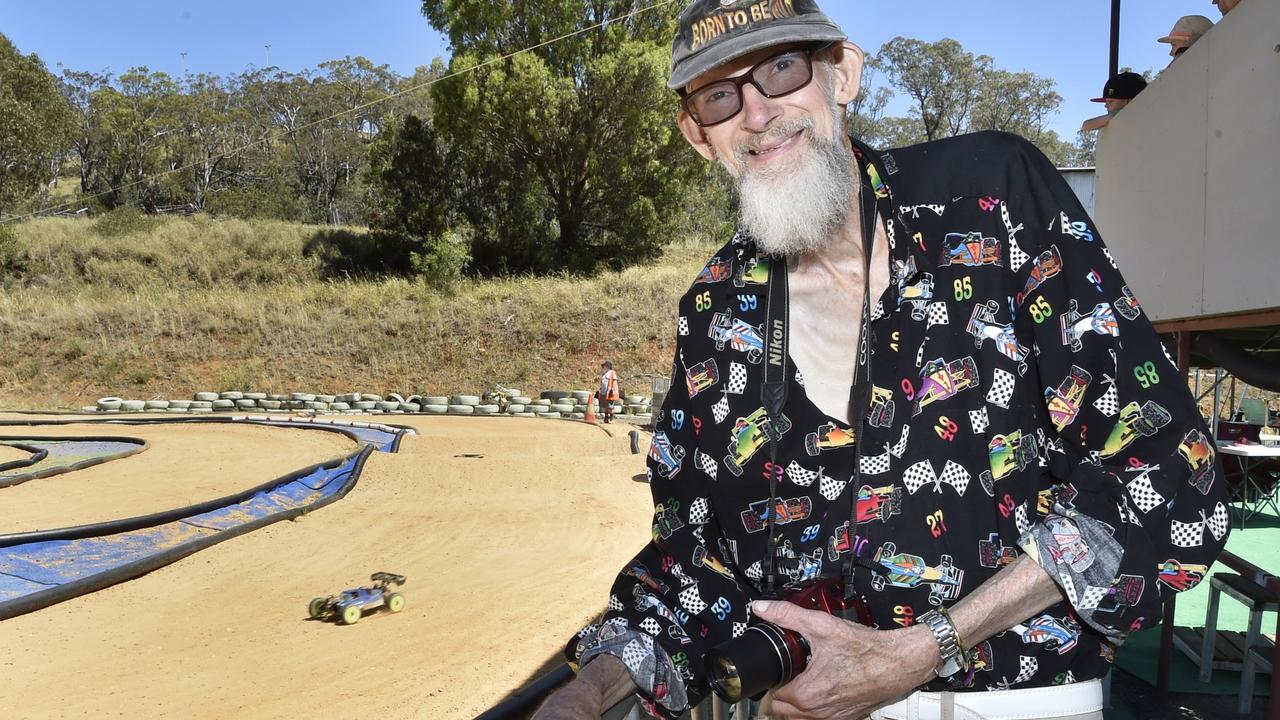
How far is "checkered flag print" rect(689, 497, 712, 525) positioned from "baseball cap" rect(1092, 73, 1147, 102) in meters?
5.73

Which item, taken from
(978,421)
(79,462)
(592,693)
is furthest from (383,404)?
(978,421)

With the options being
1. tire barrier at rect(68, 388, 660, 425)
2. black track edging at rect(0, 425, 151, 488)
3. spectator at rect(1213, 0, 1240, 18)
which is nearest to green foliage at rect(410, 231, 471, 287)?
tire barrier at rect(68, 388, 660, 425)

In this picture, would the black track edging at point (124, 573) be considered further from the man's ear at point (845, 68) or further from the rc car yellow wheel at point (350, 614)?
the man's ear at point (845, 68)

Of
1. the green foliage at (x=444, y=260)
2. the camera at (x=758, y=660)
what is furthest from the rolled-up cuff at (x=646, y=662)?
the green foliage at (x=444, y=260)

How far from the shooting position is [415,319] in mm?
30422

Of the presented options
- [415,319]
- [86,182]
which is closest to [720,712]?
[415,319]

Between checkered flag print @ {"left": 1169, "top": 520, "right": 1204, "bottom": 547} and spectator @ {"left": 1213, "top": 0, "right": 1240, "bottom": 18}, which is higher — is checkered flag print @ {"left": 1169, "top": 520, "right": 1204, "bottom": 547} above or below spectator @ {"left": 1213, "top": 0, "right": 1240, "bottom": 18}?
below

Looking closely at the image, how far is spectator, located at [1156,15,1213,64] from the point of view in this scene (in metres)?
5.12

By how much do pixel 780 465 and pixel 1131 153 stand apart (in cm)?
559

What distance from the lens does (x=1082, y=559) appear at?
1.29 metres

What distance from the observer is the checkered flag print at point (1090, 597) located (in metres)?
1.29

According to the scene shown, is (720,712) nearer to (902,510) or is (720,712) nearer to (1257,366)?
(902,510)

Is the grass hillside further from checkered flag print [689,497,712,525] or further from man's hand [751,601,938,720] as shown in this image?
man's hand [751,601,938,720]

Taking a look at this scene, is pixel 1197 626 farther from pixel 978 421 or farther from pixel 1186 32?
pixel 978 421
